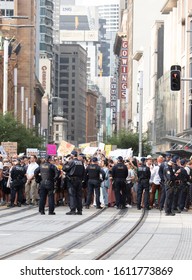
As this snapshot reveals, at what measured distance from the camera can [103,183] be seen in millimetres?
32938

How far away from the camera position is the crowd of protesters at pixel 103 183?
2709cm

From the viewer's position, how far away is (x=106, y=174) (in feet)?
107

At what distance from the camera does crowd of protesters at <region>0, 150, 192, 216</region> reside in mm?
27094

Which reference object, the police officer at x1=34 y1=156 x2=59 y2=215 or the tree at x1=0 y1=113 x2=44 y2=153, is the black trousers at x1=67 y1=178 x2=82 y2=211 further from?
the tree at x1=0 y1=113 x2=44 y2=153

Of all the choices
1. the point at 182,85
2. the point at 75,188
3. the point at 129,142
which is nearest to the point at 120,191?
the point at 75,188

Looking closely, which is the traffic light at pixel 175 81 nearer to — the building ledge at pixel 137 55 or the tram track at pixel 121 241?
the tram track at pixel 121 241

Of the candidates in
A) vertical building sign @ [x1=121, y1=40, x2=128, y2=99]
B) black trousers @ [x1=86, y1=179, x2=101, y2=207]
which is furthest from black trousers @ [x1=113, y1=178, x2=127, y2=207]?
vertical building sign @ [x1=121, y1=40, x2=128, y2=99]

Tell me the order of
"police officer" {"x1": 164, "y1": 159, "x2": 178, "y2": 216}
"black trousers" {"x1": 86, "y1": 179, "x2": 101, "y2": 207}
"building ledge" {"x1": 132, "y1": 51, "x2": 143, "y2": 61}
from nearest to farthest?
"police officer" {"x1": 164, "y1": 159, "x2": 178, "y2": 216}, "black trousers" {"x1": 86, "y1": 179, "x2": 101, "y2": 207}, "building ledge" {"x1": 132, "y1": 51, "x2": 143, "y2": 61}

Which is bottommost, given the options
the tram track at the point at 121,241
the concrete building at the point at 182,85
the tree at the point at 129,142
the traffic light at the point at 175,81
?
the tram track at the point at 121,241

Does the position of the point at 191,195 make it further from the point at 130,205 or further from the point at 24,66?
the point at 24,66

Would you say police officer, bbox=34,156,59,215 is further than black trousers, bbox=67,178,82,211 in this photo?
No

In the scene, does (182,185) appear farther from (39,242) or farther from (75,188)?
(39,242)

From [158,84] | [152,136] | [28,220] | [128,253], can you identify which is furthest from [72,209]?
[152,136]

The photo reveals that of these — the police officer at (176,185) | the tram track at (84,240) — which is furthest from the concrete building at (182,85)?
the tram track at (84,240)
